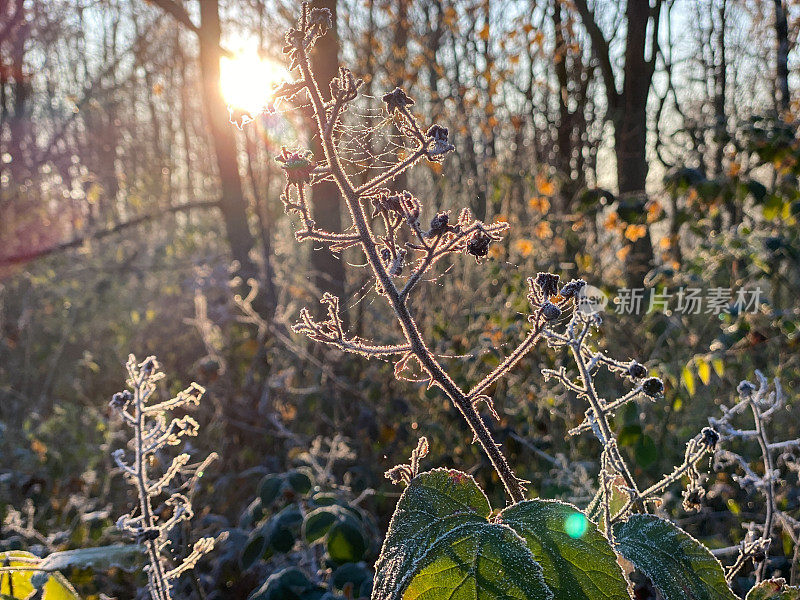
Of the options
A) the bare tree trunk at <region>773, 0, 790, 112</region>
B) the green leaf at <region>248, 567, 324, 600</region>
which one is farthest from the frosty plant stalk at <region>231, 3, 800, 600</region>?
the bare tree trunk at <region>773, 0, 790, 112</region>

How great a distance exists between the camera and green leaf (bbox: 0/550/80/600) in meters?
0.91

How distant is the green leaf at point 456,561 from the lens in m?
0.59

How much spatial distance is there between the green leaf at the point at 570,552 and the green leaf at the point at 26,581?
657mm

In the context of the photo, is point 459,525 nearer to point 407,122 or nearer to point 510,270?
point 407,122

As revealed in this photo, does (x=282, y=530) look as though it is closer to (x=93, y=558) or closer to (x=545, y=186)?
(x=93, y=558)

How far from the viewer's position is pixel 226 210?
4219 millimetres

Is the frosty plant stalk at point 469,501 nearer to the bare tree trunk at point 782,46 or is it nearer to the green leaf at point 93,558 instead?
the green leaf at point 93,558

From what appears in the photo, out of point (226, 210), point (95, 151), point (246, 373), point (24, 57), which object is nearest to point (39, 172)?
point (24, 57)

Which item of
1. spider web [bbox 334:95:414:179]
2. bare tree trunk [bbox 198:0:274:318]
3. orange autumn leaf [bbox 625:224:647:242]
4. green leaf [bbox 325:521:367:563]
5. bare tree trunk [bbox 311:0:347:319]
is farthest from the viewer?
bare tree trunk [bbox 198:0:274:318]

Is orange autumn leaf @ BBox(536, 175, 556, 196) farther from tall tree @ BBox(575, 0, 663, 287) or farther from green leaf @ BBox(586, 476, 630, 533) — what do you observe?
green leaf @ BBox(586, 476, 630, 533)

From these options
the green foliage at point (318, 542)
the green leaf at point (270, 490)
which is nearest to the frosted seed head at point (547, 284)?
the green foliage at point (318, 542)

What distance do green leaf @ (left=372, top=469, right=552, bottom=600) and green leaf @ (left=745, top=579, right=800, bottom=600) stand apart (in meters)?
0.44

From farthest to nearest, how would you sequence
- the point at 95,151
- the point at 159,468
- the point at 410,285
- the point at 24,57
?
1. the point at 95,151
2. the point at 24,57
3. the point at 159,468
4. the point at 410,285

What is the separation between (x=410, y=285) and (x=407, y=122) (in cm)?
21
